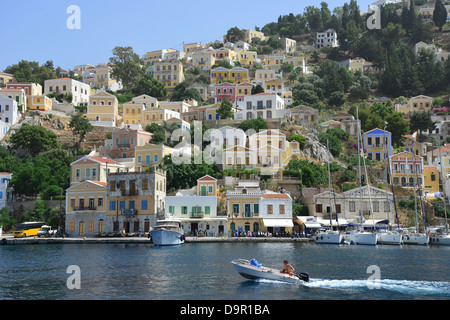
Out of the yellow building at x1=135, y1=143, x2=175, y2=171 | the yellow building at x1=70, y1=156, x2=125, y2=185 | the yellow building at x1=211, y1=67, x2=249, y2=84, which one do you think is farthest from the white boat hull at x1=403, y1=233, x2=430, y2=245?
the yellow building at x1=211, y1=67, x2=249, y2=84

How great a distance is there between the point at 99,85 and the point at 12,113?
1727 inches

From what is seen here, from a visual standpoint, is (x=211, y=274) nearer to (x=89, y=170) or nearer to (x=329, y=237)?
(x=329, y=237)

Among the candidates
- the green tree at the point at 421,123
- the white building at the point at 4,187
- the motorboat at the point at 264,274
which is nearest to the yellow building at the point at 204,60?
the green tree at the point at 421,123

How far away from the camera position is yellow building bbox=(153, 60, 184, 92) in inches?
4382

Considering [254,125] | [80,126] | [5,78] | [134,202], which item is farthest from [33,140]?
[5,78]

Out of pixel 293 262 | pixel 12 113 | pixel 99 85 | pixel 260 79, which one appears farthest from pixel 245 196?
pixel 99 85

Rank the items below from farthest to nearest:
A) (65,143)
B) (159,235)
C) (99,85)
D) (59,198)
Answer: (99,85) < (65,143) < (59,198) < (159,235)

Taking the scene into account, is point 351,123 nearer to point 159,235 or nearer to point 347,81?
point 347,81

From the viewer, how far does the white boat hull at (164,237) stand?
4450 centimetres

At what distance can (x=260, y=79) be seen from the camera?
111750 millimetres

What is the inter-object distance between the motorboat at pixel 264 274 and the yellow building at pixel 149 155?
3763 cm

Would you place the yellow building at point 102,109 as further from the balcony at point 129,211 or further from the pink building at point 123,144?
the balcony at point 129,211

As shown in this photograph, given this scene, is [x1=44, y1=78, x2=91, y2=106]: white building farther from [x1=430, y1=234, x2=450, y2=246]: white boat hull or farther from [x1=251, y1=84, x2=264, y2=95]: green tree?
[x1=430, y1=234, x2=450, y2=246]: white boat hull
